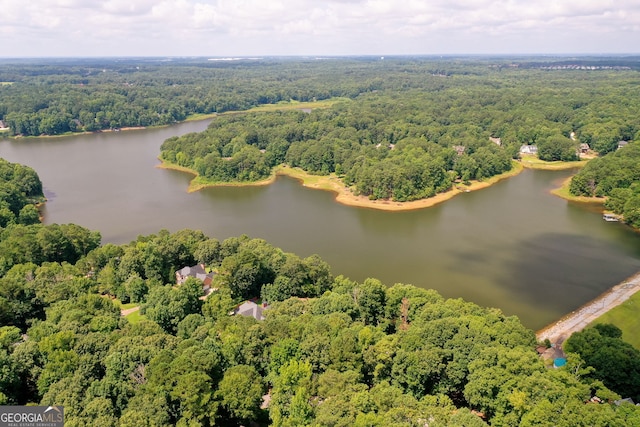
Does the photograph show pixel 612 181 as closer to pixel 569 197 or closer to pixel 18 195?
pixel 569 197

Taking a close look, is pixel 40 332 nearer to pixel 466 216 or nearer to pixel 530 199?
pixel 466 216

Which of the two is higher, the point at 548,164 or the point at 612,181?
the point at 612,181

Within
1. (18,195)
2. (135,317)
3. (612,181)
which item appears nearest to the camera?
(135,317)

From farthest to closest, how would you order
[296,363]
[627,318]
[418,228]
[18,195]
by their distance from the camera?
[18,195] → [418,228] → [627,318] → [296,363]

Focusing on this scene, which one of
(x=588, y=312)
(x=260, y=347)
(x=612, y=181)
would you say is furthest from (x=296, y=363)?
(x=612, y=181)

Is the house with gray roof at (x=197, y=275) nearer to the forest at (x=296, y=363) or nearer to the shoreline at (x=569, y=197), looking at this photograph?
the forest at (x=296, y=363)

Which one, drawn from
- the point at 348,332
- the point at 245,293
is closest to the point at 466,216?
the point at 245,293

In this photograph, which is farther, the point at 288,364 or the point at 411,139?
the point at 411,139
